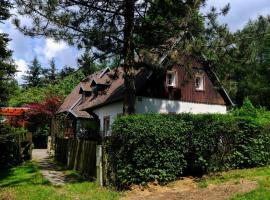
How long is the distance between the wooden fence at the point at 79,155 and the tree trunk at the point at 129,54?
2.38m

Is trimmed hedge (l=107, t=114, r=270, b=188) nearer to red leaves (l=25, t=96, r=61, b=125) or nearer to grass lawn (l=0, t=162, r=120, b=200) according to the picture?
grass lawn (l=0, t=162, r=120, b=200)

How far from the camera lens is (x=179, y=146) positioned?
14984mm

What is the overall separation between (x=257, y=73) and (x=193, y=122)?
4553 centimetres

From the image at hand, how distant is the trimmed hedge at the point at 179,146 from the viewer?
14.3 meters

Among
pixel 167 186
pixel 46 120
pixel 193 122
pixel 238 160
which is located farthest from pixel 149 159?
pixel 46 120

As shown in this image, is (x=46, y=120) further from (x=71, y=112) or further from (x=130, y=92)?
(x=130, y=92)

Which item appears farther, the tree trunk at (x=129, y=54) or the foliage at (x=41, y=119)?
the foliage at (x=41, y=119)

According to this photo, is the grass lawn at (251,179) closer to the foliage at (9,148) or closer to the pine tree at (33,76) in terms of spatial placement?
the foliage at (9,148)

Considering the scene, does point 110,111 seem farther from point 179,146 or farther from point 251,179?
point 251,179

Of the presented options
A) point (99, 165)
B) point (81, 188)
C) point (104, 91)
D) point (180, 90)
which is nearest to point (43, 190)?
point (81, 188)

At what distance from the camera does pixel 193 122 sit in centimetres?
1555

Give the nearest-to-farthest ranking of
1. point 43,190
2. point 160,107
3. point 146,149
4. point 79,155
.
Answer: point 43,190 < point 146,149 < point 79,155 < point 160,107

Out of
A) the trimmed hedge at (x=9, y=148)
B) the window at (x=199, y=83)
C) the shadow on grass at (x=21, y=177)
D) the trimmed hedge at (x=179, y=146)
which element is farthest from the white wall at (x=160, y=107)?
the trimmed hedge at (x=179, y=146)

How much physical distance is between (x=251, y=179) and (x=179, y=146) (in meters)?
2.65
